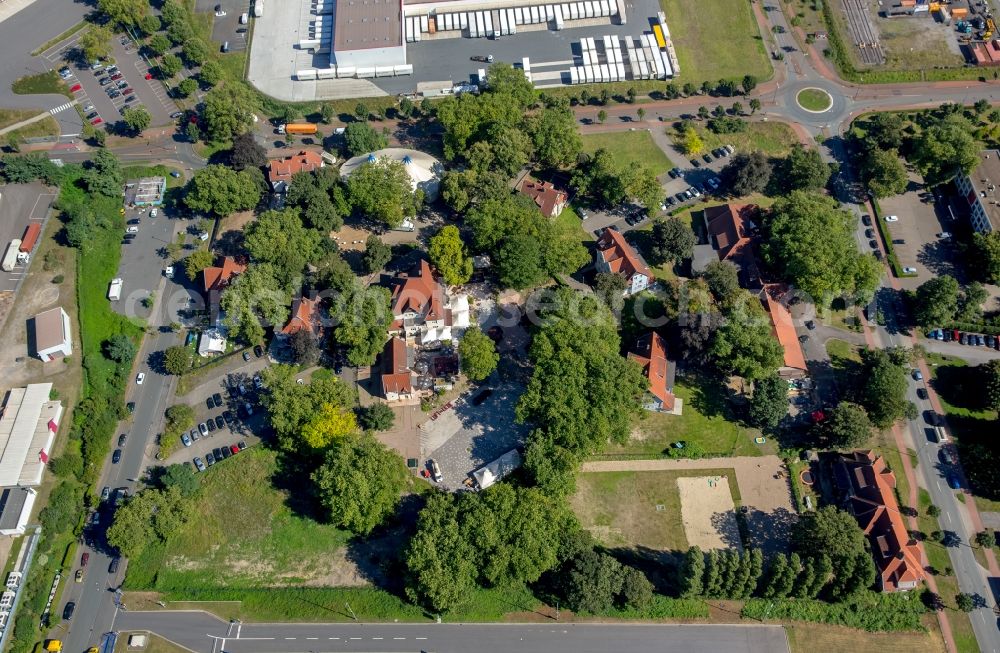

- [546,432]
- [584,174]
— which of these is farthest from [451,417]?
[584,174]

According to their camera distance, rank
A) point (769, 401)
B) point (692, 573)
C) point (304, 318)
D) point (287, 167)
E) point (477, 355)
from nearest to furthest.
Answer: point (692, 573) → point (769, 401) → point (477, 355) → point (304, 318) → point (287, 167)

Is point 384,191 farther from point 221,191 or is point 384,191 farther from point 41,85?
point 41,85

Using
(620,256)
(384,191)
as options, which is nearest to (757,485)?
(620,256)

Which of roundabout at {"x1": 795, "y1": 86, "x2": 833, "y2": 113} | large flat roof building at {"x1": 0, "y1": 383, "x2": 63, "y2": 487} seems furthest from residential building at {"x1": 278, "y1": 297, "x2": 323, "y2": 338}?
roundabout at {"x1": 795, "y1": 86, "x2": 833, "y2": 113}

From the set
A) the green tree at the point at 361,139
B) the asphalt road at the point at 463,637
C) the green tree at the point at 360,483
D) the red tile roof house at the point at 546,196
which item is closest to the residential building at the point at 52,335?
the asphalt road at the point at 463,637

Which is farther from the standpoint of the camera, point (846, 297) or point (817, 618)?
point (846, 297)

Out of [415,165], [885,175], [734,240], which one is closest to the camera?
[734,240]

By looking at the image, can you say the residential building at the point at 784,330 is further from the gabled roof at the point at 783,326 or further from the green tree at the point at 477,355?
the green tree at the point at 477,355

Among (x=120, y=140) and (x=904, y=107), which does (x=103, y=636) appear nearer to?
(x=120, y=140)
